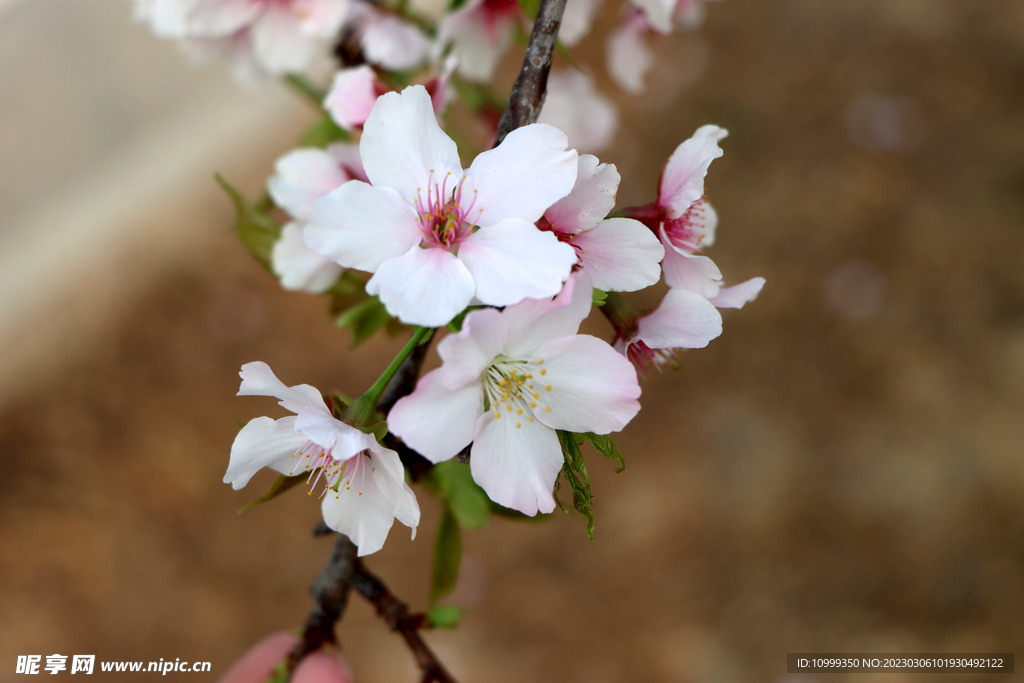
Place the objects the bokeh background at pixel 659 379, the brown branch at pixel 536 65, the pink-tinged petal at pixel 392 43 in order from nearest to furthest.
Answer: the brown branch at pixel 536 65, the pink-tinged petal at pixel 392 43, the bokeh background at pixel 659 379

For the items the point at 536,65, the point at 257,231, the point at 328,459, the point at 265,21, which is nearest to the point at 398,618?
the point at 328,459

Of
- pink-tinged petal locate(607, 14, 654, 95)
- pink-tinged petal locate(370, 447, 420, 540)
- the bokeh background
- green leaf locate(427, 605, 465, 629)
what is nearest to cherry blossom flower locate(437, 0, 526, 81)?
pink-tinged petal locate(607, 14, 654, 95)

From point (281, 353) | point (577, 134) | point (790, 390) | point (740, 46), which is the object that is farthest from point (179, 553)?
point (740, 46)

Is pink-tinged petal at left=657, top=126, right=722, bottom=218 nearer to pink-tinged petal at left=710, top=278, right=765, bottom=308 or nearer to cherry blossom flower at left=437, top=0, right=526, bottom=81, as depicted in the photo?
pink-tinged petal at left=710, top=278, right=765, bottom=308

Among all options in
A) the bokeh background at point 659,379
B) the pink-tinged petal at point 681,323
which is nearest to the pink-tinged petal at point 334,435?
the pink-tinged petal at point 681,323

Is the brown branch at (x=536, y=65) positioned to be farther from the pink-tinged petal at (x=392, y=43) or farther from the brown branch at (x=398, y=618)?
the brown branch at (x=398, y=618)

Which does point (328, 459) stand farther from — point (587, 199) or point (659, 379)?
point (659, 379)

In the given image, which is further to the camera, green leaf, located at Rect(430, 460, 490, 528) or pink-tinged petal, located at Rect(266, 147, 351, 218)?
green leaf, located at Rect(430, 460, 490, 528)

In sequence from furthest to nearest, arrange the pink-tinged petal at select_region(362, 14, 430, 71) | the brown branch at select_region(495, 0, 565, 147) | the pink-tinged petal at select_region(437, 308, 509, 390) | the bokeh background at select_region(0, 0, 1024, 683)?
the bokeh background at select_region(0, 0, 1024, 683), the pink-tinged petal at select_region(362, 14, 430, 71), the brown branch at select_region(495, 0, 565, 147), the pink-tinged petal at select_region(437, 308, 509, 390)

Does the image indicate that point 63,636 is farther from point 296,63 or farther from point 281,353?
point 296,63
